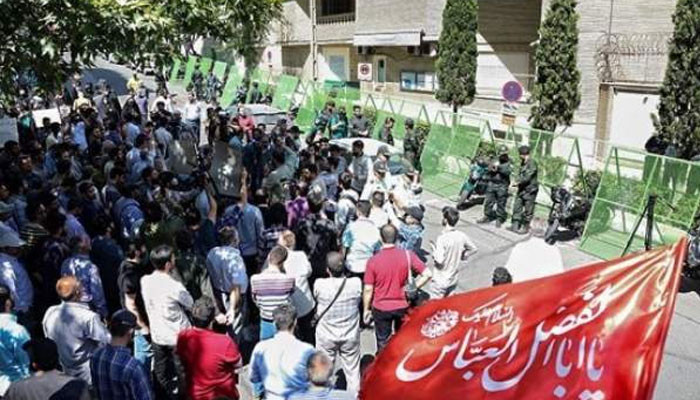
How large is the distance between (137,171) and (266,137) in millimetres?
3520

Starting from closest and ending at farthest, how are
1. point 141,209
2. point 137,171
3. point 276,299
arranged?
1. point 276,299
2. point 141,209
3. point 137,171

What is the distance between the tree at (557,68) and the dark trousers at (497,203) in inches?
248

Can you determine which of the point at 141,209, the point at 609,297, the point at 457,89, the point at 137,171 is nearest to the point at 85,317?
the point at 141,209

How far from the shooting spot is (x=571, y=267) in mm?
10062

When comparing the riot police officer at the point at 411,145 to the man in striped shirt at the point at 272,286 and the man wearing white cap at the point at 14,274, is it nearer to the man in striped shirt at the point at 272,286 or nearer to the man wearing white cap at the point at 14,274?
the man in striped shirt at the point at 272,286

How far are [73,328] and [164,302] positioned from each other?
0.71 meters

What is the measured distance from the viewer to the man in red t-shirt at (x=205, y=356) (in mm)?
4711

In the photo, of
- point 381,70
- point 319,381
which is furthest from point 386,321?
point 381,70

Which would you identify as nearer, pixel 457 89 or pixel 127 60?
pixel 127 60

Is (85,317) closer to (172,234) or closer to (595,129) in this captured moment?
(172,234)

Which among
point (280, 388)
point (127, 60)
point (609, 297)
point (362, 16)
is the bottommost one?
point (280, 388)

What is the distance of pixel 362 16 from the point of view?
31.0 meters

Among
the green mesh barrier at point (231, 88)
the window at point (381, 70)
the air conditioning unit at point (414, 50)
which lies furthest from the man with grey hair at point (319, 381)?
the window at point (381, 70)

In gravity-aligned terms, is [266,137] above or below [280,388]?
above
